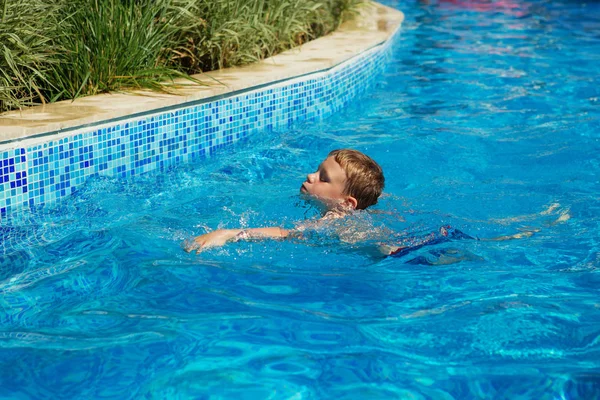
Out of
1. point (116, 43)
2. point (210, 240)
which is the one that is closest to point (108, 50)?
point (116, 43)

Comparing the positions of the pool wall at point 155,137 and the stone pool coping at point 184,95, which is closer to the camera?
the pool wall at point 155,137

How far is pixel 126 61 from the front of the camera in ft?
Answer: 21.1

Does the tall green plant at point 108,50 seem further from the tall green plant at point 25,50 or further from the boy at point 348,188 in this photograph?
the boy at point 348,188

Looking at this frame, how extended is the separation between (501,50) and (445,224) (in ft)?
21.6

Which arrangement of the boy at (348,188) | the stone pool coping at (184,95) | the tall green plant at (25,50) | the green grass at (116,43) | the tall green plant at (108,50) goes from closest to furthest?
1. the boy at (348,188)
2. the stone pool coping at (184,95)
3. the tall green plant at (25,50)
4. the green grass at (116,43)
5. the tall green plant at (108,50)

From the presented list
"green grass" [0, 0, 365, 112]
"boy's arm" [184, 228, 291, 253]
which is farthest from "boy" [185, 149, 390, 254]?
"green grass" [0, 0, 365, 112]

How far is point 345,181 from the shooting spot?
4719mm

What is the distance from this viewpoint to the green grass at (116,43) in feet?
18.7

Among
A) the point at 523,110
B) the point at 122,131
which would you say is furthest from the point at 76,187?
the point at 523,110

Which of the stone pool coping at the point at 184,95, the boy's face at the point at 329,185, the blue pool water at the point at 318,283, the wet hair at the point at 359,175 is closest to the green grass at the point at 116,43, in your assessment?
the stone pool coping at the point at 184,95

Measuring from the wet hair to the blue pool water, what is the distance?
0.13 metres

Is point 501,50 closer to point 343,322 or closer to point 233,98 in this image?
point 233,98

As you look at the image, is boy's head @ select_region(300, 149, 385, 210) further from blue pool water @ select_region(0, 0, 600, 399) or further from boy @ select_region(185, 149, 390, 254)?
blue pool water @ select_region(0, 0, 600, 399)

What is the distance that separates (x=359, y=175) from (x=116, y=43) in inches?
100
